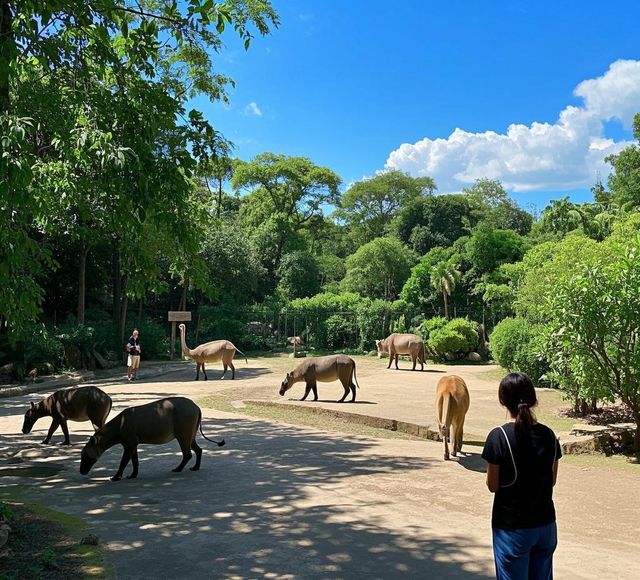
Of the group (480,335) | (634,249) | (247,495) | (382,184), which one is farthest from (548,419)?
(382,184)

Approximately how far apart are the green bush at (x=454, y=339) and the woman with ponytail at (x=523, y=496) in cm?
2321

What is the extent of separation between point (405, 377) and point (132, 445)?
46.5 feet

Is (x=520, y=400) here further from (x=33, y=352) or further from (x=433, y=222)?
(x=433, y=222)

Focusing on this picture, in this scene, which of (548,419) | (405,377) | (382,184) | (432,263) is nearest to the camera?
(548,419)

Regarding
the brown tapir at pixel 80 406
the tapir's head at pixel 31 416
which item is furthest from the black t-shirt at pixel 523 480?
the tapir's head at pixel 31 416

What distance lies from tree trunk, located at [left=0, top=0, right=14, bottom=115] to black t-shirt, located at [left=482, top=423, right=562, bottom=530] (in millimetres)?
4918

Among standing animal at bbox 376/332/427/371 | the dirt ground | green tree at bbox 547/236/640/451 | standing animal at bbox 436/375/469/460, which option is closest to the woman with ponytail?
the dirt ground

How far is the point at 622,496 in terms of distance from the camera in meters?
7.14

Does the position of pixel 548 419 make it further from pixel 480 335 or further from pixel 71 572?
pixel 480 335

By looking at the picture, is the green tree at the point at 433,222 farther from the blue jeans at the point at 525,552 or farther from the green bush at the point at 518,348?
the blue jeans at the point at 525,552

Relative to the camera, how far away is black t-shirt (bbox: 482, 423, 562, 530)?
127 inches

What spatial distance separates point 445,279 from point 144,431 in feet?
80.2

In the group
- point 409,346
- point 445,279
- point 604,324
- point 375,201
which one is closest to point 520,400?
point 604,324

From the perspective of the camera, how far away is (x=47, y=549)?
470 centimetres
